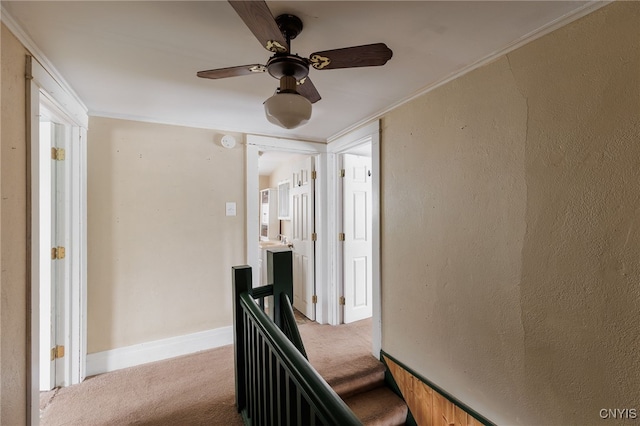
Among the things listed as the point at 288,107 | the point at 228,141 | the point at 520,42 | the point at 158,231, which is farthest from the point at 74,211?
the point at 520,42

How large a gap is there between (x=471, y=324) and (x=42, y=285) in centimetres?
281

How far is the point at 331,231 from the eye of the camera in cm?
302

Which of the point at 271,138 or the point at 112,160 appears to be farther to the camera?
the point at 271,138

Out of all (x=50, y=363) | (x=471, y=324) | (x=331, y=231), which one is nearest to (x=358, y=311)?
(x=331, y=231)

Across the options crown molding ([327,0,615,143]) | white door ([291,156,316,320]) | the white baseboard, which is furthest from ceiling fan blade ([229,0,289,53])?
the white baseboard

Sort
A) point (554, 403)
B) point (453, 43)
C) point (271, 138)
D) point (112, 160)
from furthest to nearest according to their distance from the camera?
point (271, 138)
point (112, 160)
point (453, 43)
point (554, 403)

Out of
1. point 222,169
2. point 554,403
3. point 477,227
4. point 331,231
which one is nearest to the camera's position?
point 554,403

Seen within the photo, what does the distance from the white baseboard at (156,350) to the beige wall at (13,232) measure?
967 millimetres

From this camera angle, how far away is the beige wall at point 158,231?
2.24 metres

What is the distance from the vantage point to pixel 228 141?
8.70ft

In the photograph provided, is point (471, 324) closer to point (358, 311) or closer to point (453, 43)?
point (453, 43)

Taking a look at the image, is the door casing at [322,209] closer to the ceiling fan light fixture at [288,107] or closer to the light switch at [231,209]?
the light switch at [231,209]

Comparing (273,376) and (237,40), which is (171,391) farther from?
(237,40)

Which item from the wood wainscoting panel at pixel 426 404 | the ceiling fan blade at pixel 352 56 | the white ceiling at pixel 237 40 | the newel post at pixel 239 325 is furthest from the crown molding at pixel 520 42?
the wood wainscoting panel at pixel 426 404
